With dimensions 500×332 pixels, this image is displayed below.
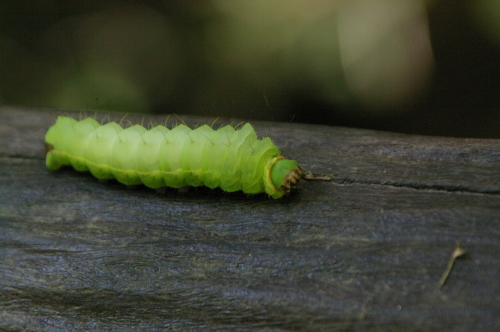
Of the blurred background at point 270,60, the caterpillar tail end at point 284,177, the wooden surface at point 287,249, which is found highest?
the blurred background at point 270,60

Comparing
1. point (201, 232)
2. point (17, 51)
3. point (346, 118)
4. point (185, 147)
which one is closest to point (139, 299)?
point (201, 232)

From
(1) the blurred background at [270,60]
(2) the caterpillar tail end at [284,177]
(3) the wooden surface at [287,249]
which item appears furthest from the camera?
(1) the blurred background at [270,60]

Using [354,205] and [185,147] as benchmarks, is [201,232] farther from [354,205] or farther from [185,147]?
[354,205]

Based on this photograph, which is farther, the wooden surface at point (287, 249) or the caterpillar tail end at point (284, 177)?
the caterpillar tail end at point (284, 177)

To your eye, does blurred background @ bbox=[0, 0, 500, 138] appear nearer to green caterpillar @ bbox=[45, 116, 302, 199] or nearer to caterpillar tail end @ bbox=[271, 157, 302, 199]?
green caterpillar @ bbox=[45, 116, 302, 199]

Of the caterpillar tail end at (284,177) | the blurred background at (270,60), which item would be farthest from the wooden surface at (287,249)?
the blurred background at (270,60)

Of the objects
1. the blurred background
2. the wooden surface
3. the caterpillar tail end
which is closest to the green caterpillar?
the caterpillar tail end

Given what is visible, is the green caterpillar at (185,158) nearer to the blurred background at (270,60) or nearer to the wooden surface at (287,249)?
the wooden surface at (287,249)
